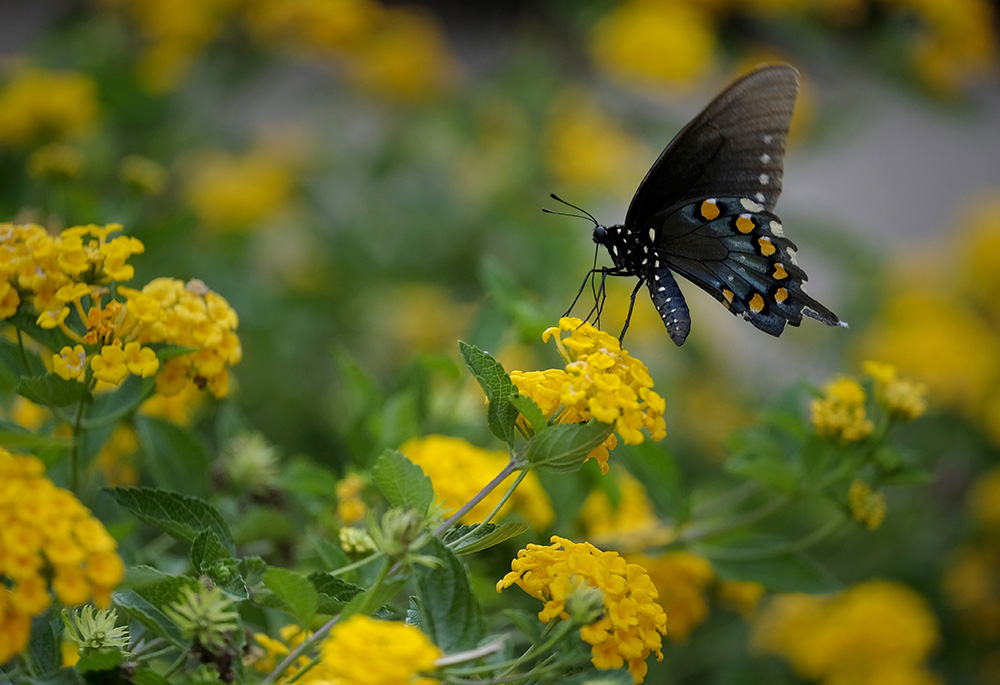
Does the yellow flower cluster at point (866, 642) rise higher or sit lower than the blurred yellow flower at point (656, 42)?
lower

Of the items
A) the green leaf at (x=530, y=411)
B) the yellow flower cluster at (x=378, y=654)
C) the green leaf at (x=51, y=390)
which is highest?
the green leaf at (x=530, y=411)

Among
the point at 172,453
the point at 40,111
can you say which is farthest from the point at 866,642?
the point at 40,111

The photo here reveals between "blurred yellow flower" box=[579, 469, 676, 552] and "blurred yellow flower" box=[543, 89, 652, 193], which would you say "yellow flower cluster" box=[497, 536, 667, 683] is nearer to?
"blurred yellow flower" box=[579, 469, 676, 552]

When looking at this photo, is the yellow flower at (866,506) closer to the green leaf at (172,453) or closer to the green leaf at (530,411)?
the green leaf at (530,411)

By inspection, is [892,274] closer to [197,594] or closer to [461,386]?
[461,386]

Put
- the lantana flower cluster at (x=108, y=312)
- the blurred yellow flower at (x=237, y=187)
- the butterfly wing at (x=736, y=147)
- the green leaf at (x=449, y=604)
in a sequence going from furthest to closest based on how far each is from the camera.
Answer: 1. the blurred yellow flower at (x=237, y=187)
2. the butterfly wing at (x=736, y=147)
3. the lantana flower cluster at (x=108, y=312)
4. the green leaf at (x=449, y=604)

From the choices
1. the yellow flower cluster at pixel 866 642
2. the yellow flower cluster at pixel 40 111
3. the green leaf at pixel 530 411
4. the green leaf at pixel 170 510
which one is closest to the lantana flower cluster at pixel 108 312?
the green leaf at pixel 170 510
